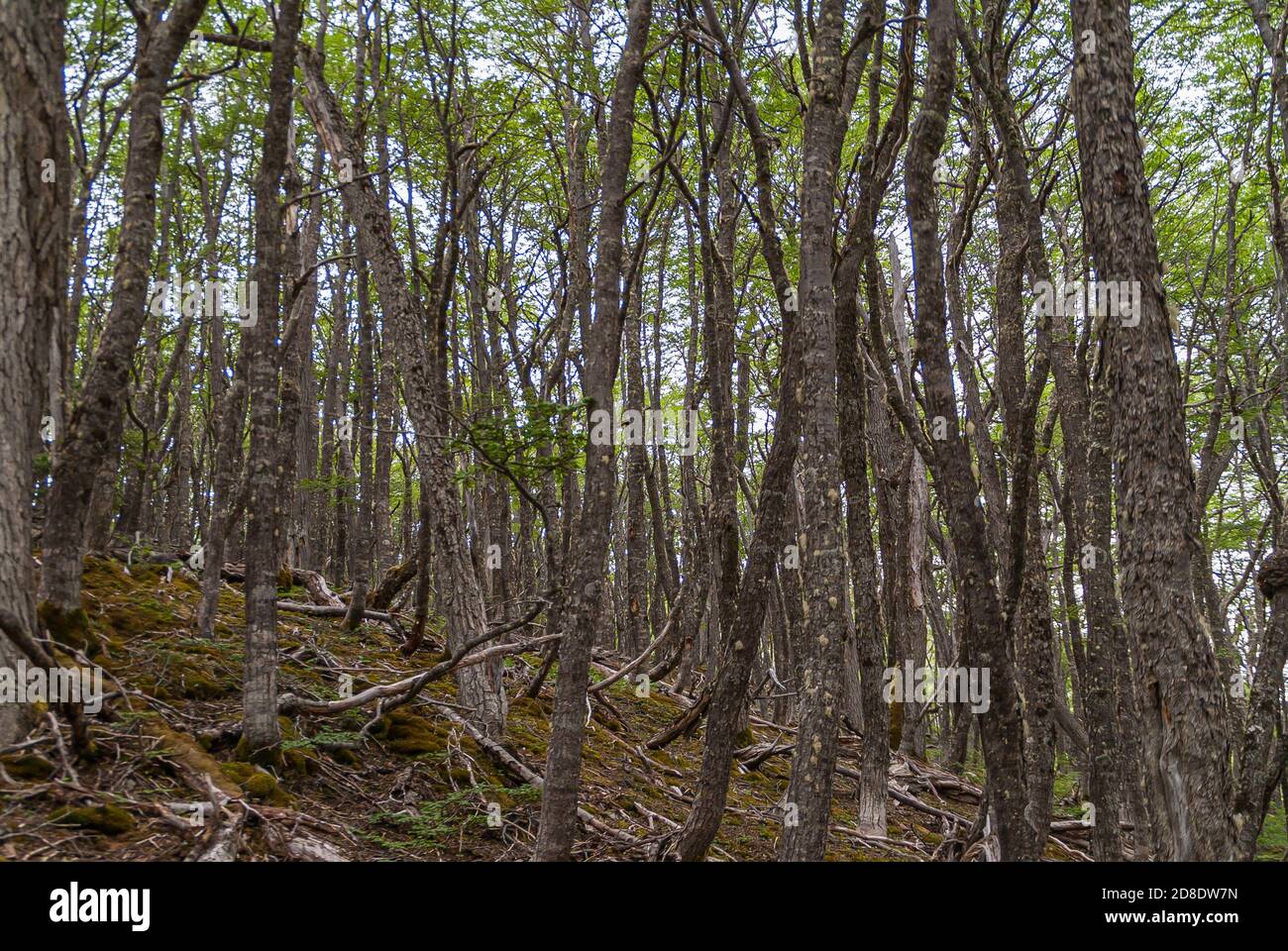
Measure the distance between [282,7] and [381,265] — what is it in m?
1.90

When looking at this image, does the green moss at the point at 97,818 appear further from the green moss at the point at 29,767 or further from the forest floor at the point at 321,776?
the green moss at the point at 29,767

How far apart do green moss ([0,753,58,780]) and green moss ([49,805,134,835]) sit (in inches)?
14.3

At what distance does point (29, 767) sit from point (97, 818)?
1.87ft

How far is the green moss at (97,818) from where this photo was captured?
401 centimetres

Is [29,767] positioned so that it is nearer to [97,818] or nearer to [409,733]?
[97,818]

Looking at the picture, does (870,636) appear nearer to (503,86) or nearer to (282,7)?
(282,7)

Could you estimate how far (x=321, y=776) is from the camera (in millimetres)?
5609

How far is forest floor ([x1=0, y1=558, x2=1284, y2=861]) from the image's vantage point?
165 inches

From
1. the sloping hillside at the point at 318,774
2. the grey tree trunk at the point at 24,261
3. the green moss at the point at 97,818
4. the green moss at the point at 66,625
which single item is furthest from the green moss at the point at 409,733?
the grey tree trunk at the point at 24,261

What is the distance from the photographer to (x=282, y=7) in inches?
210

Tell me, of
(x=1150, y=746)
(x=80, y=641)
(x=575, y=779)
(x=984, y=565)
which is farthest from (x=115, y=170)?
(x=1150, y=746)

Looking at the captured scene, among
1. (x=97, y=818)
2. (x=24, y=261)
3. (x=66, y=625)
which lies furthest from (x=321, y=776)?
(x=24, y=261)

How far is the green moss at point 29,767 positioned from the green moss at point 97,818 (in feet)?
1.19

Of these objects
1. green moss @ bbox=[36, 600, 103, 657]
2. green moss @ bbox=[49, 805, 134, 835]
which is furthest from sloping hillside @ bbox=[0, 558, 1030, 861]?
green moss @ bbox=[36, 600, 103, 657]
